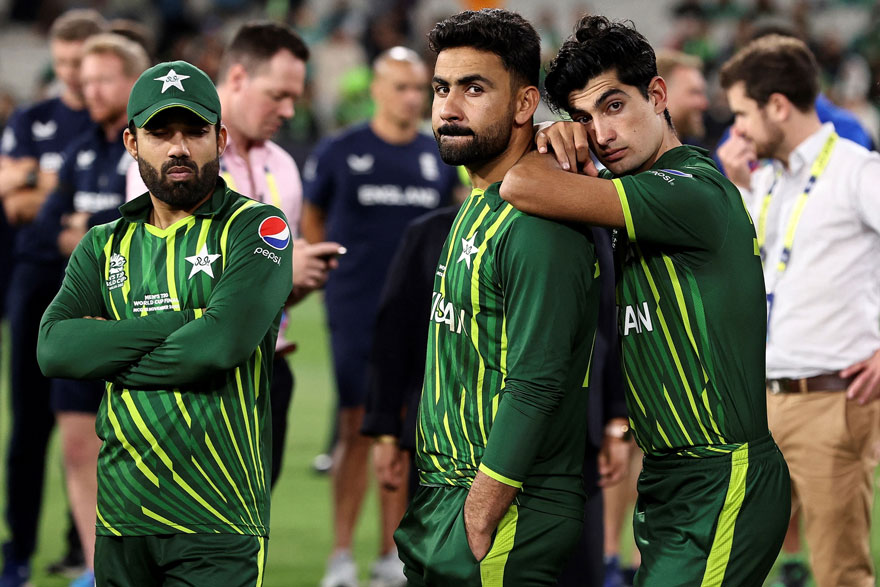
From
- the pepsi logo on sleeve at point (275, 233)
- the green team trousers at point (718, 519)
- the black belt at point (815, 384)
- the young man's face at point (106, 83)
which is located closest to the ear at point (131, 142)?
the pepsi logo on sleeve at point (275, 233)

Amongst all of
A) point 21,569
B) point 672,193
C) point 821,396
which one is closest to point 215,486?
point 672,193

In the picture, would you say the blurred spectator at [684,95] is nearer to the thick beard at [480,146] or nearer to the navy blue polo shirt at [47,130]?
the navy blue polo shirt at [47,130]

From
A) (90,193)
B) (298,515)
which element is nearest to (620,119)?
(90,193)

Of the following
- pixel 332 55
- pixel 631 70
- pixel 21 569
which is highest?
pixel 332 55

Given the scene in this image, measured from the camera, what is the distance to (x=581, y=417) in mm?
3418

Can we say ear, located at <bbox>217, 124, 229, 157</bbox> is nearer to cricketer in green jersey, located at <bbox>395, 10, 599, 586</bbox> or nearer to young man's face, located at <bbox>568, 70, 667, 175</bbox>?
cricketer in green jersey, located at <bbox>395, 10, 599, 586</bbox>

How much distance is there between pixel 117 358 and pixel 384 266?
166 inches

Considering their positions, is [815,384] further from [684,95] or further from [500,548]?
[684,95]

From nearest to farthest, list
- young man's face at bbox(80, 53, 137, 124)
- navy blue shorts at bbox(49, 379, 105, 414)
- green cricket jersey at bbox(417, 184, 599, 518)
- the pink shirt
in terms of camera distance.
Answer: green cricket jersey at bbox(417, 184, 599, 518) < the pink shirt < navy blue shorts at bbox(49, 379, 105, 414) < young man's face at bbox(80, 53, 137, 124)

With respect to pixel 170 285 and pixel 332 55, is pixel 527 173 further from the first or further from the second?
pixel 332 55

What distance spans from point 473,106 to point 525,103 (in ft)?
0.51

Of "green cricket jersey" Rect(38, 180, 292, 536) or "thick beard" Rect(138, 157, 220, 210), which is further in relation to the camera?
"thick beard" Rect(138, 157, 220, 210)

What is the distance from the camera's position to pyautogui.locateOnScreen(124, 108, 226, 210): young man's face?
12.4 ft

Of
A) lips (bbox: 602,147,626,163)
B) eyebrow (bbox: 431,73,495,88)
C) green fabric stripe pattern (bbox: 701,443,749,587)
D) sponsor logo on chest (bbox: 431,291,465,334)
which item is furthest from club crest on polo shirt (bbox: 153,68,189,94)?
green fabric stripe pattern (bbox: 701,443,749,587)
